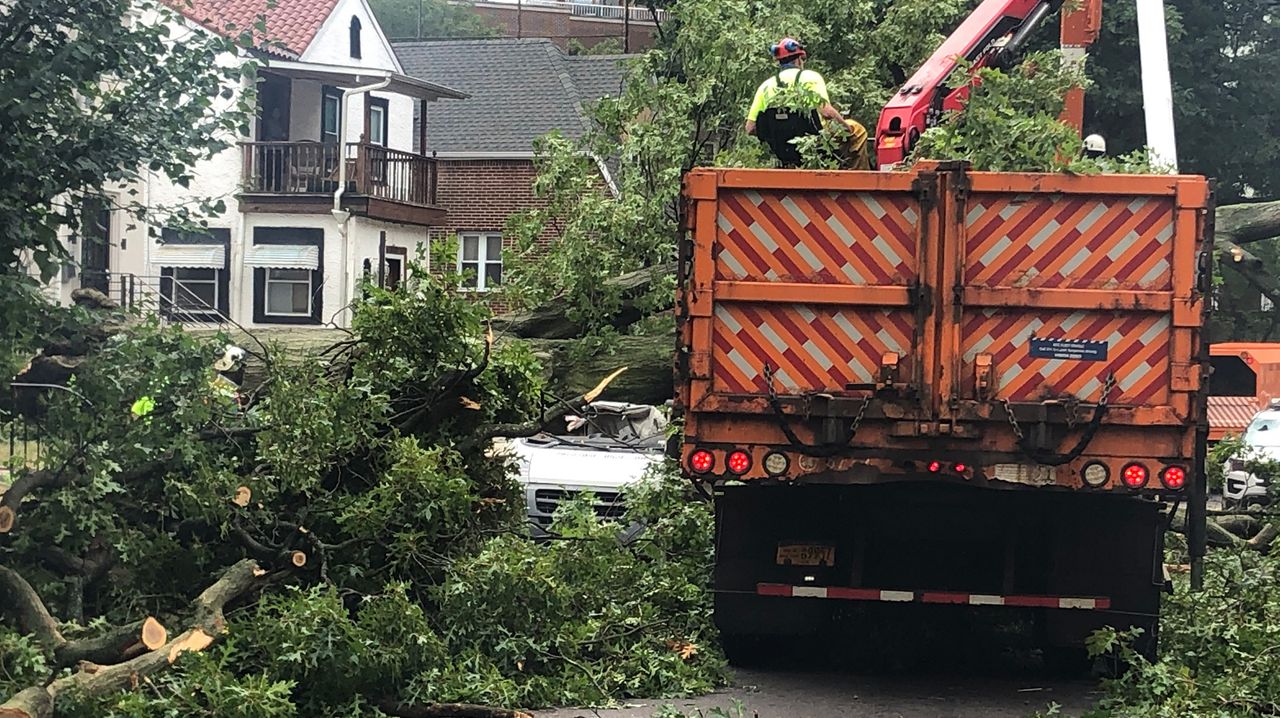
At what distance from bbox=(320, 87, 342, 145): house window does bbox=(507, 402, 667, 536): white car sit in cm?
1875

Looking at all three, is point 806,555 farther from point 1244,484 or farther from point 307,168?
point 307,168

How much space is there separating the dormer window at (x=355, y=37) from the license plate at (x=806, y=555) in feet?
87.3

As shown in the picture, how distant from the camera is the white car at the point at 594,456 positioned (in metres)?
12.4

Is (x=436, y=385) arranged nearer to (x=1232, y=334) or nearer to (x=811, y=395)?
(x=811, y=395)

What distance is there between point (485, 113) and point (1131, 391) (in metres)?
29.7

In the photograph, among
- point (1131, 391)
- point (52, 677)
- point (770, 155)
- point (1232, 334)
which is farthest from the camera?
point (1232, 334)

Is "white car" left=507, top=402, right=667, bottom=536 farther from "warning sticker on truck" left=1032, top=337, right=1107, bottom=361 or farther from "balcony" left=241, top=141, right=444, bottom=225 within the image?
"balcony" left=241, top=141, right=444, bottom=225

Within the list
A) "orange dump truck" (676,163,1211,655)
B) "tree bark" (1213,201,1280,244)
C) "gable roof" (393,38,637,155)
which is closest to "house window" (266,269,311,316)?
"gable roof" (393,38,637,155)

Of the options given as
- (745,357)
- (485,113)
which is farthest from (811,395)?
(485,113)

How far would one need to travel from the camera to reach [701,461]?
24.8 ft

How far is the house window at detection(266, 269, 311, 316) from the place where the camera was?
30594 millimetres

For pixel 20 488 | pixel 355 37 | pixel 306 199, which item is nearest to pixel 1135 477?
pixel 20 488

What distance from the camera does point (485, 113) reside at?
118 feet

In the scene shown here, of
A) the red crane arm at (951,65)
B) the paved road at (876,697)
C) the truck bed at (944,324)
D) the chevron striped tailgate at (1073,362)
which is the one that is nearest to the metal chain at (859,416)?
the truck bed at (944,324)
